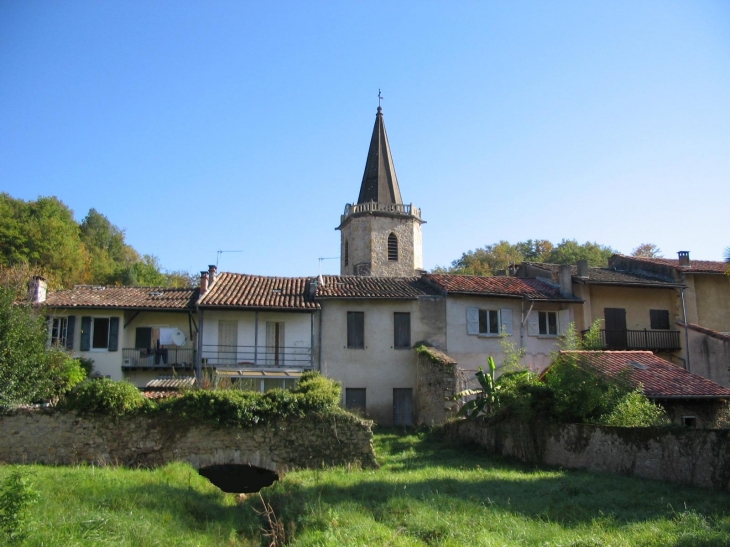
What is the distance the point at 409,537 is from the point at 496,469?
6711 mm

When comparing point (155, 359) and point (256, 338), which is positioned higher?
point (256, 338)

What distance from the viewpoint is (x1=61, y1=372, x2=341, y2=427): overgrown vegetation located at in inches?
710

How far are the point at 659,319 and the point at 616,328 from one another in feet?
7.35

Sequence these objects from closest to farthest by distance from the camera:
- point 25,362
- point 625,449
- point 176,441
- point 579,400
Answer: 1. point 625,449
2. point 579,400
3. point 176,441
4. point 25,362

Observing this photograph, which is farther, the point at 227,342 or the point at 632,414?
the point at 227,342

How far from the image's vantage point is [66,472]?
15.7m

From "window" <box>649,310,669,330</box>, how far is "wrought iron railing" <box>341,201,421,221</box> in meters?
19.1

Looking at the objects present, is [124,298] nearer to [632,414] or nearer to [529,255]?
[632,414]

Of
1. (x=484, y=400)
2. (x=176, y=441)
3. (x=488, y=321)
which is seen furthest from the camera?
(x=488, y=321)

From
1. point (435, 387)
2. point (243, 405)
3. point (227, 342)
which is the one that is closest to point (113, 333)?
point (227, 342)

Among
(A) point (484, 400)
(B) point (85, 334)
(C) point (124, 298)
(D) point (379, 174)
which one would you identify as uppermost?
(D) point (379, 174)

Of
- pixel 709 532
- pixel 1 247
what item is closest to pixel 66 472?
pixel 709 532

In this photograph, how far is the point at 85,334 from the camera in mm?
26172

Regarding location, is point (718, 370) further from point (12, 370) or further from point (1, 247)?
point (1, 247)
